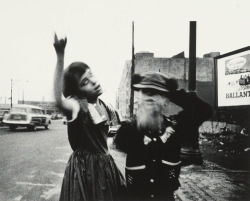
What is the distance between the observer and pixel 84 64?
1877 mm

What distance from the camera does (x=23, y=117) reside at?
17.9m

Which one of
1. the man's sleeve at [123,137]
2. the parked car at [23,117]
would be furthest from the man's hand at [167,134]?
the parked car at [23,117]

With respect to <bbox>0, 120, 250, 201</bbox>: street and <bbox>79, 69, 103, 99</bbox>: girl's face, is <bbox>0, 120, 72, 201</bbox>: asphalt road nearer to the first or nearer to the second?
<bbox>0, 120, 250, 201</bbox>: street

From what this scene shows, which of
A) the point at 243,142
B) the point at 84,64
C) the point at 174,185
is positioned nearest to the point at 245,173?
the point at 243,142

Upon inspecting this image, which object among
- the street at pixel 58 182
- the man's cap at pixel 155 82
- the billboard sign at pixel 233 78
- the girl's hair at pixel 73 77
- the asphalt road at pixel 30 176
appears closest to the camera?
the man's cap at pixel 155 82

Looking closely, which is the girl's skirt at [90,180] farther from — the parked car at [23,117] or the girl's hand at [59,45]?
the parked car at [23,117]

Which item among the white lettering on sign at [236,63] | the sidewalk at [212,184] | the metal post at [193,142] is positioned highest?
the white lettering on sign at [236,63]

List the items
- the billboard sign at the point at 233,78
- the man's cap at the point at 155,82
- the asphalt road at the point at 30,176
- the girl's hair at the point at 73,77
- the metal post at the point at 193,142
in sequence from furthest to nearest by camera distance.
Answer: the billboard sign at the point at 233,78
the metal post at the point at 193,142
the asphalt road at the point at 30,176
the girl's hair at the point at 73,77
the man's cap at the point at 155,82

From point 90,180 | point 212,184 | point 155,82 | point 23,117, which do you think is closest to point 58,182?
point 212,184

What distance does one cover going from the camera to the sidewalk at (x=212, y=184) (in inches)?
149

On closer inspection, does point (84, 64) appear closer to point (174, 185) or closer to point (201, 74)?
point (174, 185)

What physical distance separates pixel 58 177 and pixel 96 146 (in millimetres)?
3819

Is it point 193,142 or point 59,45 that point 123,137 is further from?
point 193,142

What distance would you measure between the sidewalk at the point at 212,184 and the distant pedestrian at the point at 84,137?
217 centimetres
